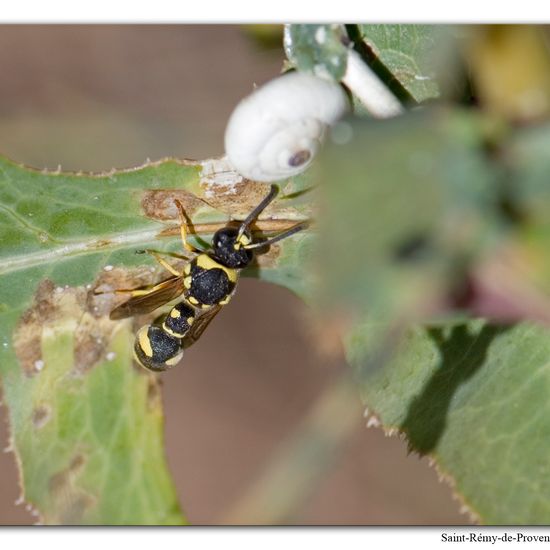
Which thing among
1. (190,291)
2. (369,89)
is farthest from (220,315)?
(369,89)

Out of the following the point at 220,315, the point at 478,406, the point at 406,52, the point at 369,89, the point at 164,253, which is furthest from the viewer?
the point at 220,315

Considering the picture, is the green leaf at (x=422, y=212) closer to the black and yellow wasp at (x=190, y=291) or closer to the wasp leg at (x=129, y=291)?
the black and yellow wasp at (x=190, y=291)

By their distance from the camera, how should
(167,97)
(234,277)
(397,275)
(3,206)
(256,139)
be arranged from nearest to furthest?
(397,275)
(256,139)
(3,206)
(234,277)
(167,97)

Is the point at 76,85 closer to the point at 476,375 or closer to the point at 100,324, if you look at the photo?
the point at 100,324

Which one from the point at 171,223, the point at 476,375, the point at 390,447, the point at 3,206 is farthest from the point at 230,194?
the point at 390,447

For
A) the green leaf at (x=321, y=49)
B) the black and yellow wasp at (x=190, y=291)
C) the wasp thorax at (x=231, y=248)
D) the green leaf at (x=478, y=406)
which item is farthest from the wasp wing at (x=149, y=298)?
the green leaf at (x=321, y=49)

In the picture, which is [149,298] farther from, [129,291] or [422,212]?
[422,212]
